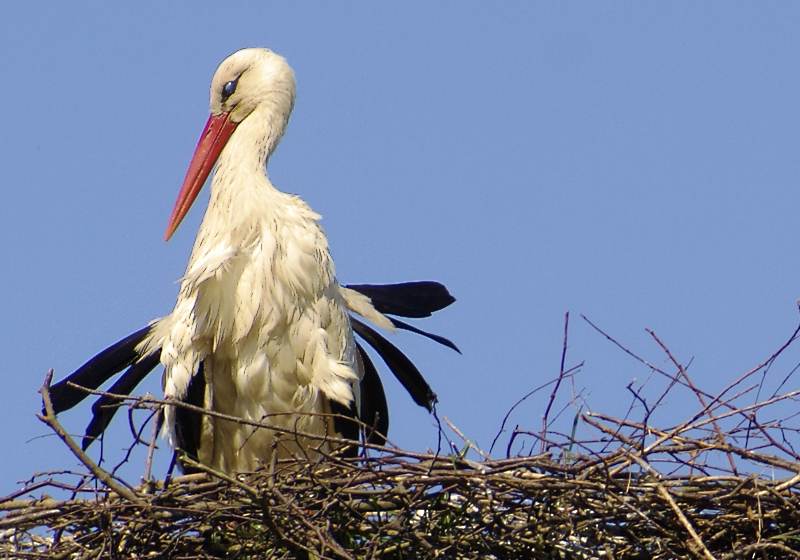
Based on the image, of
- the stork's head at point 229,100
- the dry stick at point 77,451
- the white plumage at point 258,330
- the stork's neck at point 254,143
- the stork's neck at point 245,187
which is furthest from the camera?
the stork's head at point 229,100

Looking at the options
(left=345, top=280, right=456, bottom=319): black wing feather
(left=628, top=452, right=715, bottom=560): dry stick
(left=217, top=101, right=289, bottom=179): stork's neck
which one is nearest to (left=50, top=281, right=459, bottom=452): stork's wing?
(left=345, top=280, right=456, bottom=319): black wing feather

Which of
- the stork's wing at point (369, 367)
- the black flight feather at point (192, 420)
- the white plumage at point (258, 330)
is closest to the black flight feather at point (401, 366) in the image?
the stork's wing at point (369, 367)

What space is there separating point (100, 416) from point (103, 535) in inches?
40.5

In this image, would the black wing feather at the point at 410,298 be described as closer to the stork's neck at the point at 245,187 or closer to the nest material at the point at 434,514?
the stork's neck at the point at 245,187

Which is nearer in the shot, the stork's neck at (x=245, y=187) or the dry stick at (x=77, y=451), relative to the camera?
the dry stick at (x=77, y=451)

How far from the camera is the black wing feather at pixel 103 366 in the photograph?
6.56 m

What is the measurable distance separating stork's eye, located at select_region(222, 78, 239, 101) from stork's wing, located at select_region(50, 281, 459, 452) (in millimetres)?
865

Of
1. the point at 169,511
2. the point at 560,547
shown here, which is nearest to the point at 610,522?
the point at 560,547

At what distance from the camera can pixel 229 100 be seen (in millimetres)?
7141

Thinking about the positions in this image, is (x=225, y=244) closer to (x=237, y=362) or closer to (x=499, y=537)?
(x=237, y=362)

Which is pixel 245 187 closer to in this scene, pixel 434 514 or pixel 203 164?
pixel 203 164

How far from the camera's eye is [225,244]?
256 inches

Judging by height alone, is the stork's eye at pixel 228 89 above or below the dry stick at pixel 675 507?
above

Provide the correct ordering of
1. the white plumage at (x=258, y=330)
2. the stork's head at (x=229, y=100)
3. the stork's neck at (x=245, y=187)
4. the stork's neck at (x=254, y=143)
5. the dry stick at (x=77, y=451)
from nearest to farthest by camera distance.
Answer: the dry stick at (x=77, y=451) → the white plumage at (x=258, y=330) → the stork's neck at (x=245, y=187) → the stork's neck at (x=254, y=143) → the stork's head at (x=229, y=100)
